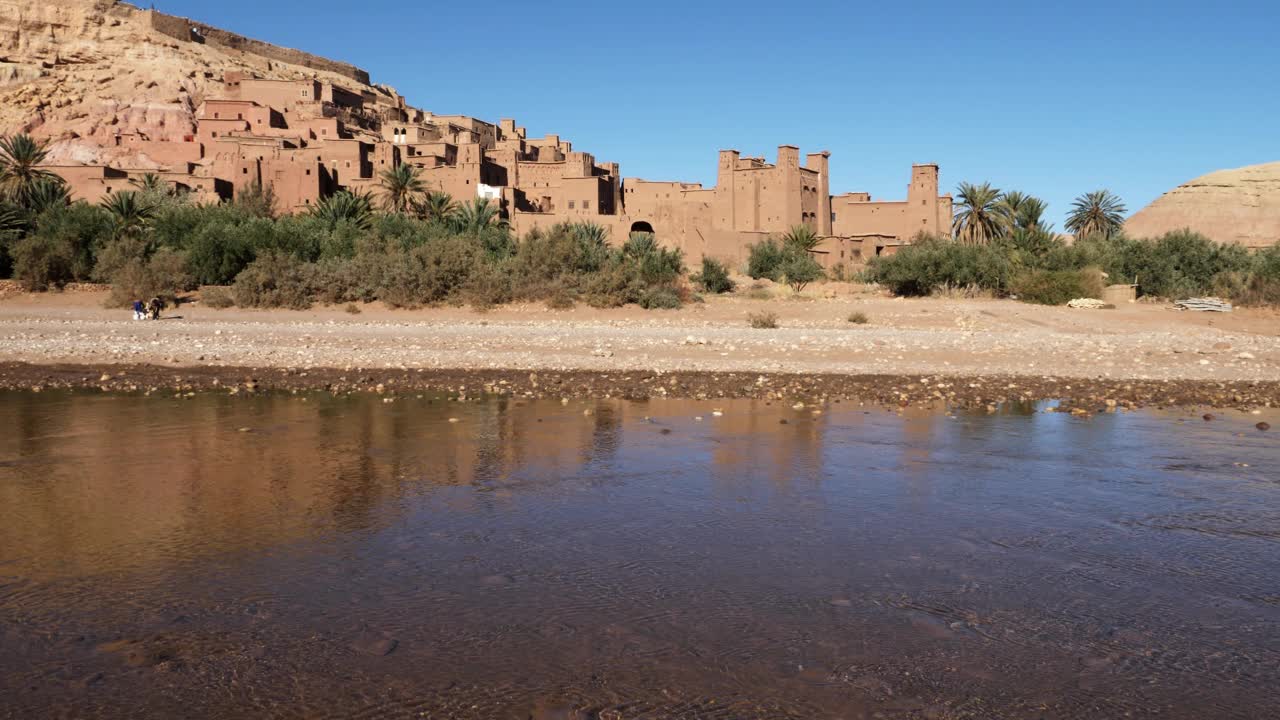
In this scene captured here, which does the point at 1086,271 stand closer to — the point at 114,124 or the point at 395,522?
the point at 395,522

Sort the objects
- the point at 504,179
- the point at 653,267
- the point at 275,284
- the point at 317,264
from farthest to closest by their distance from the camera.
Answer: the point at 504,179
the point at 653,267
the point at 317,264
the point at 275,284

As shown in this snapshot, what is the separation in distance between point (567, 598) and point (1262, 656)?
280 cm

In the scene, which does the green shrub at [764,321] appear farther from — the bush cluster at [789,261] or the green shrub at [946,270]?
the bush cluster at [789,261]

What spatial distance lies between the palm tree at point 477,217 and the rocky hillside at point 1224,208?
199ft

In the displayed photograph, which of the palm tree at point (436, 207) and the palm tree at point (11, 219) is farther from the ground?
the palm tree at point (436, 207)

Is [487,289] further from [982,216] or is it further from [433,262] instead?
[982,216]

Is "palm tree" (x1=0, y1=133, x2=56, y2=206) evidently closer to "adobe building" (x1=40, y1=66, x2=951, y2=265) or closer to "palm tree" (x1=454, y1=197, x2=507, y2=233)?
"adobe building" (x1=40, y1=66, x2=951, y2=265)

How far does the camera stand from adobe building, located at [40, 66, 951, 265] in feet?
150

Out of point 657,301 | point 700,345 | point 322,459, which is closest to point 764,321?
point 657,301

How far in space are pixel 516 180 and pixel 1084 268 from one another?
29.7 meters

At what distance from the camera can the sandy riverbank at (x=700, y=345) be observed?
48.3ft

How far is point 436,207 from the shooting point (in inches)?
1668

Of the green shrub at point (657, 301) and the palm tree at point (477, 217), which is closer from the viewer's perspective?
the green shrub at point (657, 301)

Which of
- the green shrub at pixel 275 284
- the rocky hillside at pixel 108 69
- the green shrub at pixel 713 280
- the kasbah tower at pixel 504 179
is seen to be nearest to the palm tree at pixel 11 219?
the green shrub at pixel 275 284
